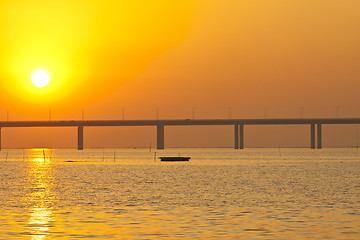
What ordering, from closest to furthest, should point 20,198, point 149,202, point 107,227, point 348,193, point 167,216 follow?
point 107,227 < point 167,216 < point 149,202 < point 20,198 < point 348,193

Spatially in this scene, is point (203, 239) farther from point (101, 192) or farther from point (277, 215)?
point (101, 192)

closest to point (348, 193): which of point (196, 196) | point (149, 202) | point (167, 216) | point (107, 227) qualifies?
point (196, 196)

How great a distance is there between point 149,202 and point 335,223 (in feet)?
46.0

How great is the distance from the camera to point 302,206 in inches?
1535

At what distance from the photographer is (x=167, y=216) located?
33.8 m

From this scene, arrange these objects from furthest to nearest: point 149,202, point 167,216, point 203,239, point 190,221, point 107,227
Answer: point 149,202 < point 167,216 < point 190,221 < point 107,227 < point 203,239

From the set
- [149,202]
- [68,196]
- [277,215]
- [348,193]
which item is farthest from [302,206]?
[68,196]

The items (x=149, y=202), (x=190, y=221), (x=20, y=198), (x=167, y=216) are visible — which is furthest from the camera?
(x=20, y=198)

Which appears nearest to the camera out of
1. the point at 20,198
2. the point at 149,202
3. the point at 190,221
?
the point at 190,221

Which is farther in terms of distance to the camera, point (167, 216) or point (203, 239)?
point (167, 216)

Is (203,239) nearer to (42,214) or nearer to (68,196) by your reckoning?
(42,214)

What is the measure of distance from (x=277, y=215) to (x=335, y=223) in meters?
3.86

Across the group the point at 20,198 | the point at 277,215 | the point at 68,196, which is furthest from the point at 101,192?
the point at 277,215

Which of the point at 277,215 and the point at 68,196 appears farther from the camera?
the point at 68,196
